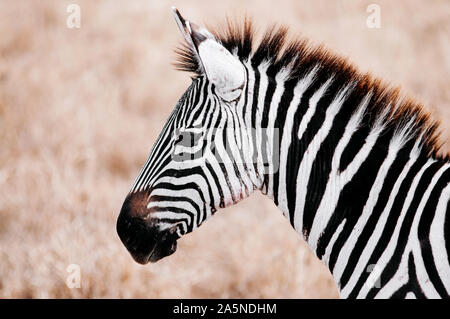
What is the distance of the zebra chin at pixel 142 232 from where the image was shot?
107 inches

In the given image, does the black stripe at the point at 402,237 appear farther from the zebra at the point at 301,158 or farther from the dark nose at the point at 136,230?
the dark nose at the point at 136,230

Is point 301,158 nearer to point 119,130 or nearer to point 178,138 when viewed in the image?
point 178,138

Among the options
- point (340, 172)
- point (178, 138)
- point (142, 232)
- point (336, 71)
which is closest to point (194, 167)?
point (178, 138)

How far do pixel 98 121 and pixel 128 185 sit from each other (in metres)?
1.49

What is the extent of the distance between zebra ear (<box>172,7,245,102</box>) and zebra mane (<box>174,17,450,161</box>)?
23 centimetres

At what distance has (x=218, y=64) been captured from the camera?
252 centimetres

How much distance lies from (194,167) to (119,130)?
5.48m

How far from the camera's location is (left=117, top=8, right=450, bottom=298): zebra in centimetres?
247

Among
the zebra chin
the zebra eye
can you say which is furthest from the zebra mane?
the zebra chin

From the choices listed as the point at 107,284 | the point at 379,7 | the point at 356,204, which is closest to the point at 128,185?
the point at 107,284

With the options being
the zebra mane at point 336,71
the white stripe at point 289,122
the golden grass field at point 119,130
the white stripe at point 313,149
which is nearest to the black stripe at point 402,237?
the zebra mane at point 336,71

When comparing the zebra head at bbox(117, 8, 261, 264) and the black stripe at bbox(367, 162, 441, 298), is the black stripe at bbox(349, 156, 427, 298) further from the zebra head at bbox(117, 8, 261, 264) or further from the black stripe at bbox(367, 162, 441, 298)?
the zebra head at bbox(117, 8, 261, 264)

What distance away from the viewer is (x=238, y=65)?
258 cm
